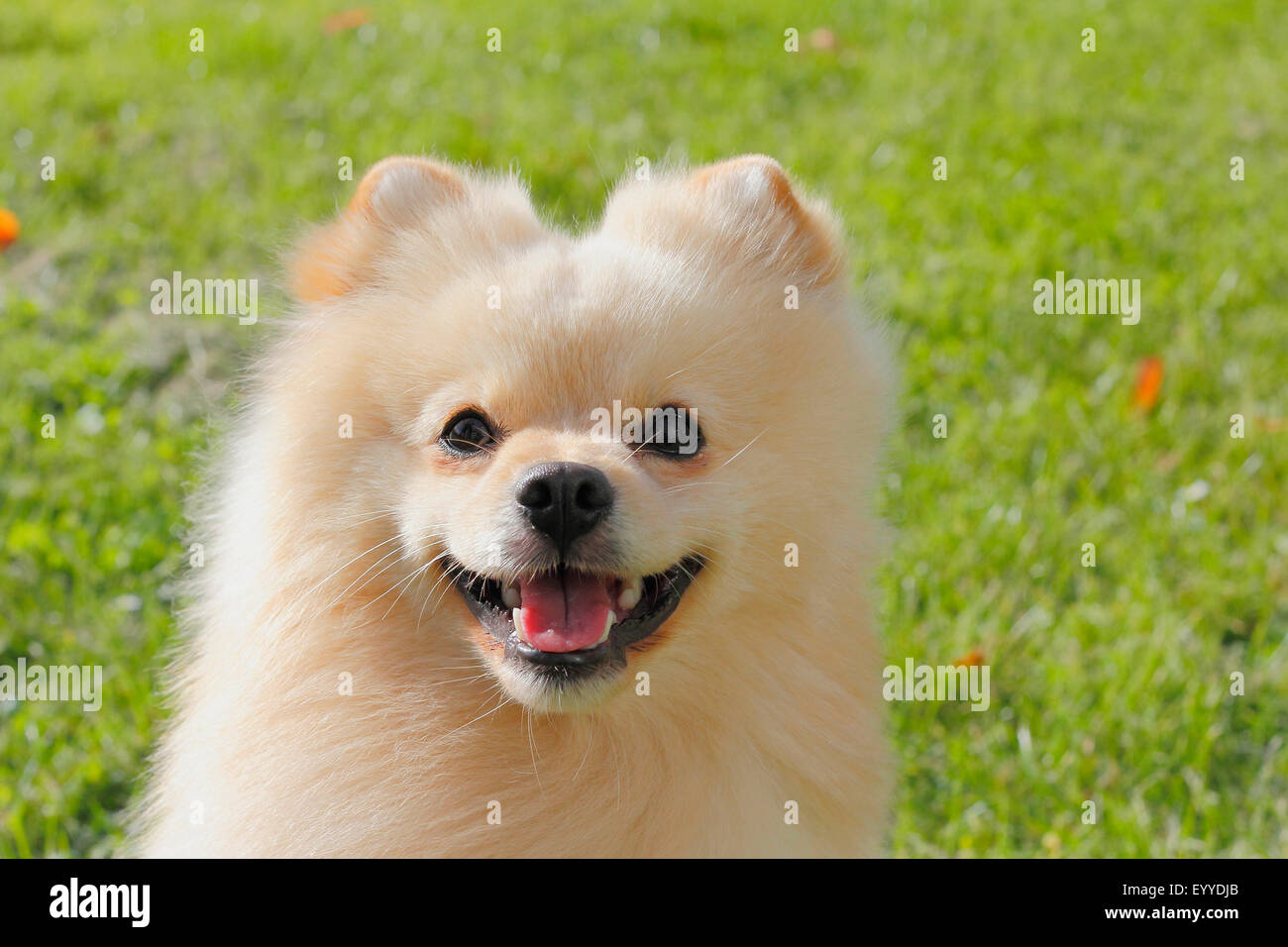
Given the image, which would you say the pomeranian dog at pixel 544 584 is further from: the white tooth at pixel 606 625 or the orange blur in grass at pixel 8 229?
the orange blur in grass at pixel 8 229

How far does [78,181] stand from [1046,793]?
19.5 ft

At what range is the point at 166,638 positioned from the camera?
446cm

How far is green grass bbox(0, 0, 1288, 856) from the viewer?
13.9 feet

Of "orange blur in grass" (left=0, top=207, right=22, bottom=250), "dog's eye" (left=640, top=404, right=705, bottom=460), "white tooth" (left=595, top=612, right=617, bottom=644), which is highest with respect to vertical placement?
"orange blur in grass" (left=0, top=207, right=22, bottom=250)

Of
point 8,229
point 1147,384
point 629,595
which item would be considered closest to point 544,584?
point 629,595

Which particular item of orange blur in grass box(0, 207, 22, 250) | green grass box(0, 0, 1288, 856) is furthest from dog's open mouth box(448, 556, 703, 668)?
orange blur in grass box(0, 207, 22, 250)

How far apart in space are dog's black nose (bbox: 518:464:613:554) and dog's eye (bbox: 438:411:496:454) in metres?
0.28

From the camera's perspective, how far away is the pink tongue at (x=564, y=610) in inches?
102

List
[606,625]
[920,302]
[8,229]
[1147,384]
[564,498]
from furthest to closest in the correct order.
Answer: [8,229], [920,302], [1147,384], [606,625], [564,498]

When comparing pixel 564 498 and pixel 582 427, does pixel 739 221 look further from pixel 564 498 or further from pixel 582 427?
pixel 564 498

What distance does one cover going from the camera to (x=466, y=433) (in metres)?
2.72

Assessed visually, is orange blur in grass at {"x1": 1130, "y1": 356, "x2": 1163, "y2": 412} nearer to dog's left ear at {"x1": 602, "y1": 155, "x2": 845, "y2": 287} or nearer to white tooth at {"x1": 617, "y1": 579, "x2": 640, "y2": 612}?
dog's left ear at {"x1": 602, "y1": 155, "x2": 845, "y2": 287}

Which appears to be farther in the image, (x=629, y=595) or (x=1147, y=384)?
(x=1147, y=384)

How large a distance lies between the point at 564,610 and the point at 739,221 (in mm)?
1120
